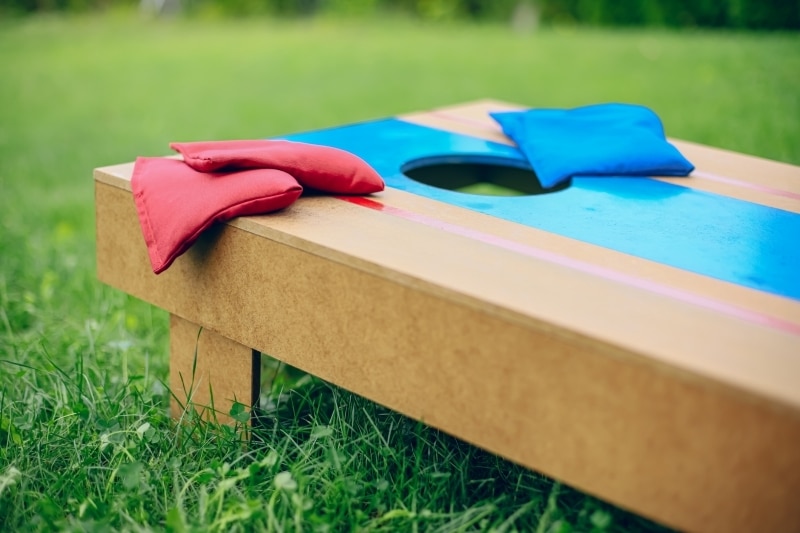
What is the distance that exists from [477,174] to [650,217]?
70cm

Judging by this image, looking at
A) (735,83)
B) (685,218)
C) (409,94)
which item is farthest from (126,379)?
(735,83)

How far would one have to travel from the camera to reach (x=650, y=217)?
4.92 feet

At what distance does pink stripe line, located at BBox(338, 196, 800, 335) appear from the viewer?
110 cm

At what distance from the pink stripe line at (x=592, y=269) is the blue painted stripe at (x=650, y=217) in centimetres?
10

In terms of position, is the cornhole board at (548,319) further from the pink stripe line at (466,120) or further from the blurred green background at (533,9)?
the blurred green background at (533,9)

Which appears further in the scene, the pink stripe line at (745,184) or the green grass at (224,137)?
the pink stripe line at (745,184)

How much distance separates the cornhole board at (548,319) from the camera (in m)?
0.95

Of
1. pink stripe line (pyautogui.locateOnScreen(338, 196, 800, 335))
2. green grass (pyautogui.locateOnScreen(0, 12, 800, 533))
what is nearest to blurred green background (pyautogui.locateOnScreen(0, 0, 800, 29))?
green grass (pyautogui.locateOnScreen(0, 12, 800, 533))

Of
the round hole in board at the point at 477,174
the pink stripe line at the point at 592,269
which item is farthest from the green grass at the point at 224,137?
the round hole in board at the point at 477,174

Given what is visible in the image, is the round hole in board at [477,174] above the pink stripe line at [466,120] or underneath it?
underneath

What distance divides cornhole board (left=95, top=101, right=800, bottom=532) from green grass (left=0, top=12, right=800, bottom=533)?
0.17 meters

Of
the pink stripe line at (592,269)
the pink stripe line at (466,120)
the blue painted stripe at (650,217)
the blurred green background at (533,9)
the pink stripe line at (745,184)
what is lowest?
the pink stripe line at (592,269)

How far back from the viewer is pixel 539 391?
106 centimetres

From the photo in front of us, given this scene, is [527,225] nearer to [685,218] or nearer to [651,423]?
[685,218]
